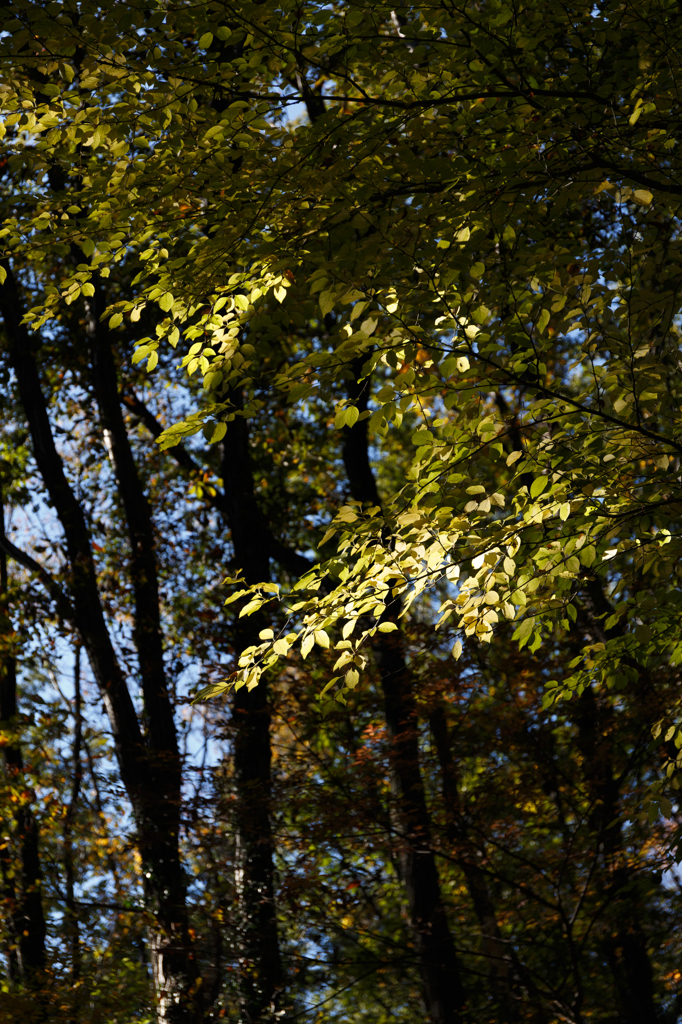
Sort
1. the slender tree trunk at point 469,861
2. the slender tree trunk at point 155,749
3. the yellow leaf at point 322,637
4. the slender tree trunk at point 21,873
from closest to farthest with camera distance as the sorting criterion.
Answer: the yellow leaf at point 322,637 → the slender tree trunk at point 469,861 → the slender tree trunk at point 155,749 → the slender tree trunk at point 21,873

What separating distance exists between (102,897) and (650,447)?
7.75m

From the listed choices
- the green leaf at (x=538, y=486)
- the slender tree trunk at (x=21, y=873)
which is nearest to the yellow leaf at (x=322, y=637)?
the green leaf at (x=538, y=486)

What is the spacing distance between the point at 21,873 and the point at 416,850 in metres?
5.18

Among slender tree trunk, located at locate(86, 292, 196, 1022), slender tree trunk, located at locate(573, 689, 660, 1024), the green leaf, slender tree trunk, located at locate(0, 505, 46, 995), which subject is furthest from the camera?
slender tree trunk, located at locate(0, 505, 46, 995)

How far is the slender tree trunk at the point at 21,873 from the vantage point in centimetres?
724

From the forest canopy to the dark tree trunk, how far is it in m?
0.04

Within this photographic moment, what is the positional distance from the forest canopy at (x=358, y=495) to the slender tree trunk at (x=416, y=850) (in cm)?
3

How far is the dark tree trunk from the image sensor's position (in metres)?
6.76

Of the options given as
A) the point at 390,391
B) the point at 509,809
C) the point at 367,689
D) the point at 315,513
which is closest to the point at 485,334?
the point at 390,391

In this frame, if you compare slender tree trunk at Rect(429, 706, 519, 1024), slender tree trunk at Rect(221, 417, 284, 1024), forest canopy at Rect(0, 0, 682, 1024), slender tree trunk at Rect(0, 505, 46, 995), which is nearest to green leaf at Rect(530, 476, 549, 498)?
forest canopy at Rect(0, 0, 682, 1024)

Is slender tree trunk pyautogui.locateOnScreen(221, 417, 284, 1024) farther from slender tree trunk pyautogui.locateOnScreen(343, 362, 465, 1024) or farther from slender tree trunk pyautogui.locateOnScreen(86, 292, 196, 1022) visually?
slender tree trunk pyautogui.locateOnScreen(343, 362, 465, 1024)

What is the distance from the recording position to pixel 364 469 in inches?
331

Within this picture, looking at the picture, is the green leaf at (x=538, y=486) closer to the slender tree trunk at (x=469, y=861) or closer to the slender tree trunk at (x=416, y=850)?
the slender tree trunk at (x=416, y=850)

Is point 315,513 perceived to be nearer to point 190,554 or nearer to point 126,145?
point 190,554
